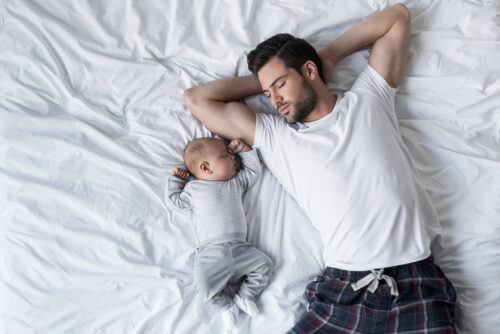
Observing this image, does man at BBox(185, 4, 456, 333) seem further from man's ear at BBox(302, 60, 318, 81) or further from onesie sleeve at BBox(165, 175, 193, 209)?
onesie sleeve at BBox(165, 175, 193, 209)

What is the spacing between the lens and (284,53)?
1537 millimetres

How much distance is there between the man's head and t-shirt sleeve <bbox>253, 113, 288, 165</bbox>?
0.18 ft

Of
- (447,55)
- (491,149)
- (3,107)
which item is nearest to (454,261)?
(491,149)

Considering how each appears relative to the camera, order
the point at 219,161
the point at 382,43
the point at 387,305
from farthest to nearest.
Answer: the point at 382,43 → the point at 219,161 → the point at 387,305

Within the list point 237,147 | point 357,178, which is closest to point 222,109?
point 237,147

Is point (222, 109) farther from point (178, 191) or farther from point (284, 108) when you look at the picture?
point (178, 191)

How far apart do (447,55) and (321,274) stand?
1063 mm

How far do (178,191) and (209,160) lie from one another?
0.56 feet

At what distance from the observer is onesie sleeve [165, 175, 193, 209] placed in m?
1.49

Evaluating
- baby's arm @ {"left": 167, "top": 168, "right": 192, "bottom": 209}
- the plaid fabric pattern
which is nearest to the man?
the plaid fabric pattern

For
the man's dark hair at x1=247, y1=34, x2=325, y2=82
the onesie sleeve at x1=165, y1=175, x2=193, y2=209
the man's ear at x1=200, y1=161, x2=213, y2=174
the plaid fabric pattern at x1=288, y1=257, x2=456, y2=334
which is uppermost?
the man's dark hair at x1=247, y1=34, x2=325, y2=82

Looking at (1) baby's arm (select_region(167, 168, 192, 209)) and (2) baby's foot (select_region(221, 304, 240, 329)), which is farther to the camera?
(1) baby's arm (select_region(167, 168, 192, 209))

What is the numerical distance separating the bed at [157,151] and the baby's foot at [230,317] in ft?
0.12

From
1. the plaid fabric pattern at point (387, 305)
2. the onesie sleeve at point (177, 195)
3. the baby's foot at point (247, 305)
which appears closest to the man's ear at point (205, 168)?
the onesie sleeve at point (177, 195)
